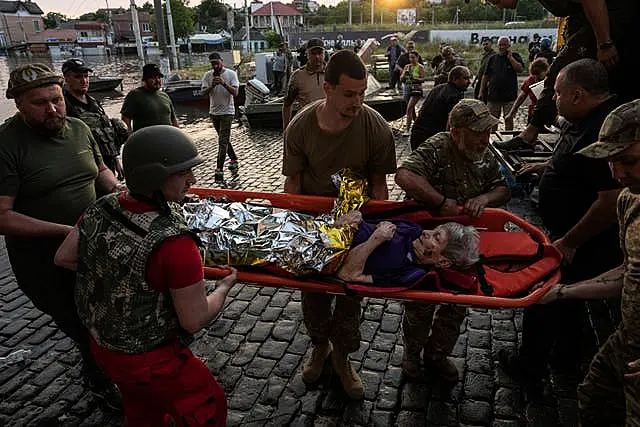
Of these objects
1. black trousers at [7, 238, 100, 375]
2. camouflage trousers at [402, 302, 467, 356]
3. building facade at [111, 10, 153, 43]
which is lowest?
camouflage trousers at [402, 302, 467, 356]

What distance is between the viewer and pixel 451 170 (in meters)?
3.13

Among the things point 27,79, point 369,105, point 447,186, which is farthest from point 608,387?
point 369,105

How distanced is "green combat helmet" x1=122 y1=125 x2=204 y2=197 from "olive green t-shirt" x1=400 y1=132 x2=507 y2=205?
68.7 inches

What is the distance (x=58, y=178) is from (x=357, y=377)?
252cm

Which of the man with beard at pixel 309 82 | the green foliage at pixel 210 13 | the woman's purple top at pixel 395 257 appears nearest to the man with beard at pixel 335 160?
the woman's purple top at pixel 395 257

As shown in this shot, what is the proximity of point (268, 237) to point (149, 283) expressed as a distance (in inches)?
52.0

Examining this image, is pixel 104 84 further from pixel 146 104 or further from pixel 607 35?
pixel 607 35

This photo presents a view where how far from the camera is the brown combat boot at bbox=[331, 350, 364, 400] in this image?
3166 millimetres

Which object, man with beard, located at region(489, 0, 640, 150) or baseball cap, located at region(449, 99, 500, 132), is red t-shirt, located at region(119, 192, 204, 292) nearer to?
baseball cap, located at region(449, 99, 500, 132)

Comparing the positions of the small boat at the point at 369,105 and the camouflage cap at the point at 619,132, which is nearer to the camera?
the camouflage cap at the point at 619,132

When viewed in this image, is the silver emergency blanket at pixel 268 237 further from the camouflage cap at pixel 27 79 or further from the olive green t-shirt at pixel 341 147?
the camouflage cap at pixel 27 79

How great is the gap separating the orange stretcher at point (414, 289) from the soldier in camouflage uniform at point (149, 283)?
0.63 metres

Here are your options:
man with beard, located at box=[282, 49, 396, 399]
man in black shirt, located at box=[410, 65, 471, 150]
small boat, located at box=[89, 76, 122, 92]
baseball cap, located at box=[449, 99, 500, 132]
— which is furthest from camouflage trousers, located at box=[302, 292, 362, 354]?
small boat, located at box=[89, 76, 122, 92]

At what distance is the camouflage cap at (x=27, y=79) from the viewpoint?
2.76 m
